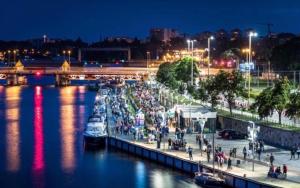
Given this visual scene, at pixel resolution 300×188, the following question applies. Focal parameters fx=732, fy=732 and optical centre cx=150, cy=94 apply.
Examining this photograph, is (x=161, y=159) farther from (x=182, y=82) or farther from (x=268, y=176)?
(x=182, y=82)

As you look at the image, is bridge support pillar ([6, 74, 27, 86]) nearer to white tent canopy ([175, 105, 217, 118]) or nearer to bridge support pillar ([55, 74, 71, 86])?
bridge support pillar ([55, 74, 71, 86])

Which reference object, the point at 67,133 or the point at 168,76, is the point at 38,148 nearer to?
the point at 67,133

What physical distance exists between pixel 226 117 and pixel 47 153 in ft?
38.7

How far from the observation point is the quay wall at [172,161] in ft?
102

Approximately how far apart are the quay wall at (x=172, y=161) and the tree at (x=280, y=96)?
22.7 ft

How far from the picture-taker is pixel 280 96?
135 feet

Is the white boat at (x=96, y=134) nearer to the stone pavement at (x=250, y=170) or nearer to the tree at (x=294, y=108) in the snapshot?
the stone pavement at (x=250, y=170)

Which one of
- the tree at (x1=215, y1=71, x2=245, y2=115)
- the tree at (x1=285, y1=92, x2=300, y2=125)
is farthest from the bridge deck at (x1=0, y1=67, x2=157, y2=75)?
the tree at (x1=285, y1=92, x2=300, y2=125)

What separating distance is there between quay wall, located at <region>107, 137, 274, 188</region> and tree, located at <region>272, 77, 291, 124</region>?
692 centimetres

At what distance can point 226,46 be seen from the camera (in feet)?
541

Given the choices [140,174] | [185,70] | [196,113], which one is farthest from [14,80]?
[140,174]

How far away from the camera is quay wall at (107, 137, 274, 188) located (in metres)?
31.0

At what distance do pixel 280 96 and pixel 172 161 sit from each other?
7.56 metres

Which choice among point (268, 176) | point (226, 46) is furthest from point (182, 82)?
point (226, 46)
